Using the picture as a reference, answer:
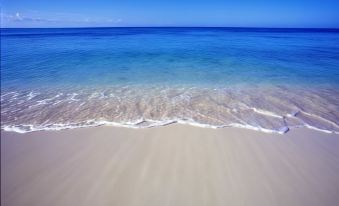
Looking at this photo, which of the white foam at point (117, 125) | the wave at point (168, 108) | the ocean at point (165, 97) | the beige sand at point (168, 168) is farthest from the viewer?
the ocean at point (165, 97)

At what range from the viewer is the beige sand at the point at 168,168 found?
9.96 ft

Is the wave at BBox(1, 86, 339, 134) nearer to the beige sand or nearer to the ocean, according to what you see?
the ocean

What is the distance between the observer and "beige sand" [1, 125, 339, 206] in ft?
9.96

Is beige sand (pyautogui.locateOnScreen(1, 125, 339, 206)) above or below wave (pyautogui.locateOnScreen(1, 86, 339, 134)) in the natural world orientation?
below

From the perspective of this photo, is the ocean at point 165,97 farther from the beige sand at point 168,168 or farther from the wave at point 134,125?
the beige sand at point 168,168

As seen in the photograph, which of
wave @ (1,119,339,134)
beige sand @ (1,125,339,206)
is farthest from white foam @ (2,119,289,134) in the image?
beige sand @ (1,125,339,206)

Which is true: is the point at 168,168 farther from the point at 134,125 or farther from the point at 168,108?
the point at 168,108

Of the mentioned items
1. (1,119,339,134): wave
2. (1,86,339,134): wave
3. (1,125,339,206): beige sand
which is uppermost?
(1,86,339,134): wave

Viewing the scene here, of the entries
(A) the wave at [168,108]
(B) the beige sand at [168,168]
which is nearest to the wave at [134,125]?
(A) the wave at [168,108]

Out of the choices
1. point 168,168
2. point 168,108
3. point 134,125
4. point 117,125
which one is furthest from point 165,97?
point 168,168

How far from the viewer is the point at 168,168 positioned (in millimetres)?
3582

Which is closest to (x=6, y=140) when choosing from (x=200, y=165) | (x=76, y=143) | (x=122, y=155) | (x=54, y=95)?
(x=76, y=143)

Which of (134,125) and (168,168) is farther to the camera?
(134,125)

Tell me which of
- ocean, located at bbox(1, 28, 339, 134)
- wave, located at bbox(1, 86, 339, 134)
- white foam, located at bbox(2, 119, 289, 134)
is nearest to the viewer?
white foam, located at bbox(2, 119, 289, 134)
